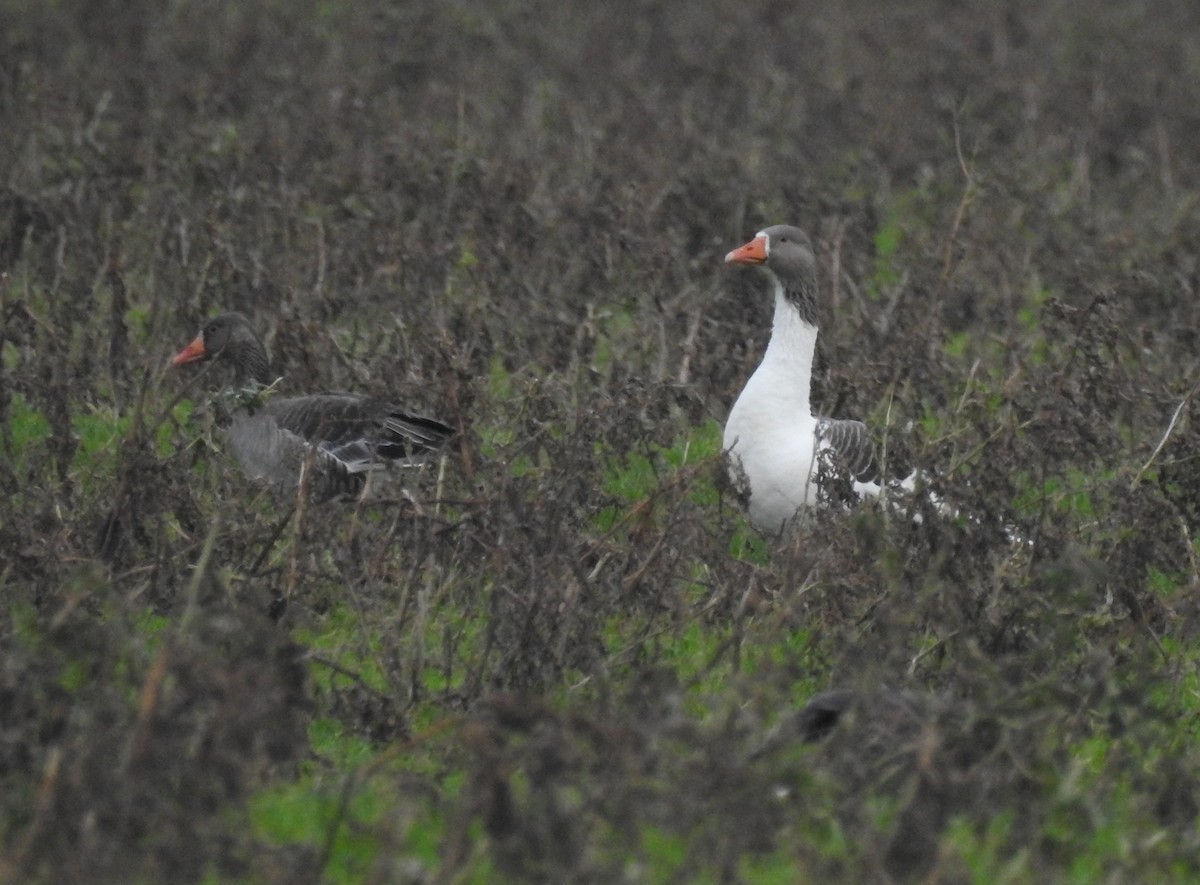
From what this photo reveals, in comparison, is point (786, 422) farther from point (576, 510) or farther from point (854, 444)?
point (576, 510)

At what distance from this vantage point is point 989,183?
38.2 ft

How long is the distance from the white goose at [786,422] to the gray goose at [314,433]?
117 centimetres

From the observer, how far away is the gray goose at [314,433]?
320 inches

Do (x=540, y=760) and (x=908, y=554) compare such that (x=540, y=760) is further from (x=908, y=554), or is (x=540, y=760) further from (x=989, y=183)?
(x=989, y=183)

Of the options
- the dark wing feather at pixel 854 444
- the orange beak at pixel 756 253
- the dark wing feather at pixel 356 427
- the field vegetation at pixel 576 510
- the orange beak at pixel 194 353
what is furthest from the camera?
the orange beak at pixel 194 353

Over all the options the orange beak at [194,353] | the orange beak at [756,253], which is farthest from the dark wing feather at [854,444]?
the orange beak at [194,353]

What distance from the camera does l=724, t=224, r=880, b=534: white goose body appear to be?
308 inches

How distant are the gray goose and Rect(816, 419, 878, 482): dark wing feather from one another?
1.44m

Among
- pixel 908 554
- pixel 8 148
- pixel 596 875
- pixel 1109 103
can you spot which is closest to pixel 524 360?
pixel 908 554

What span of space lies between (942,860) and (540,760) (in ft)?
2.94

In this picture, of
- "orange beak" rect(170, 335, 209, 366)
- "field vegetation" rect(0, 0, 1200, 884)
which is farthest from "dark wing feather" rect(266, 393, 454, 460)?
"orange beak" rect(170, 335, 209, 366)

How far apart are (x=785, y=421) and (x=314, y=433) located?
1.80 meters

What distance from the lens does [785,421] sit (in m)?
7.98

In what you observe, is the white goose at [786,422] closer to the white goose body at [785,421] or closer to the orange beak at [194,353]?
the white goose body at [785,421]
